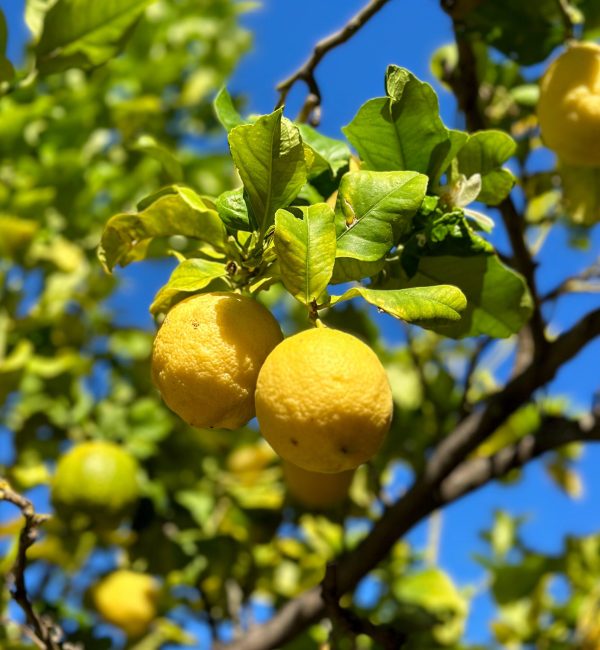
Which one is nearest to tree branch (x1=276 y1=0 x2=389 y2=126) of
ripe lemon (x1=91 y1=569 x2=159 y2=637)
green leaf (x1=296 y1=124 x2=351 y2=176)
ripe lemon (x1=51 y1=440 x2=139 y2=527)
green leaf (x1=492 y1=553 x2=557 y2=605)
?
green leaf (x1=296 y1=124 x2=351 y2=176)

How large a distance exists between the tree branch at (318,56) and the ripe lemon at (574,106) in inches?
11.8

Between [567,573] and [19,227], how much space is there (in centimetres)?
194

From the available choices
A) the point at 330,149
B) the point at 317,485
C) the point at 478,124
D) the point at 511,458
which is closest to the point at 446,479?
the point at 511,458

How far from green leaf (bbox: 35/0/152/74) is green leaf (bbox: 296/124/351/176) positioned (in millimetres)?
602

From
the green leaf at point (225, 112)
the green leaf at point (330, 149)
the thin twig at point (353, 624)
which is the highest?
the green leaf at point (225, 112)

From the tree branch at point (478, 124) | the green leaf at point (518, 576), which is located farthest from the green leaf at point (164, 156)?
the green leaf at point (518, 576)

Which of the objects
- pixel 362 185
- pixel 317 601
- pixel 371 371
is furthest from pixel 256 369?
pixel 317 601

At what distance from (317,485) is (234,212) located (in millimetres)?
987

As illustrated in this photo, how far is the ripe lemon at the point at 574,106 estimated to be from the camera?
1.18 m

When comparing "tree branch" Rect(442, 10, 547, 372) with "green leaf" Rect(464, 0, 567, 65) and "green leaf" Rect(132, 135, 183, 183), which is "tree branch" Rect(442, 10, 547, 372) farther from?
"green leaf" Rect(132, 135, 183, 183)

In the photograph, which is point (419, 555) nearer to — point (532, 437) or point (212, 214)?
point (532, 437)

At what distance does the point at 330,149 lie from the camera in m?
1.11

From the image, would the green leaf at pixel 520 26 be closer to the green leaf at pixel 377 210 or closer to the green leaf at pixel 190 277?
the green leaf at pixel 377 210

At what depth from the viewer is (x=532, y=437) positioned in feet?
5.42
